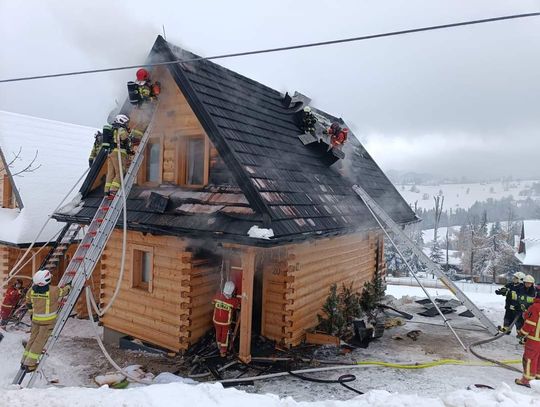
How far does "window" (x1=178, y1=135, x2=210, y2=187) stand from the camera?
8195mm

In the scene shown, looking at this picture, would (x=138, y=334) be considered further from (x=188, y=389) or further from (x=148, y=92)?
(x=148, y=92)

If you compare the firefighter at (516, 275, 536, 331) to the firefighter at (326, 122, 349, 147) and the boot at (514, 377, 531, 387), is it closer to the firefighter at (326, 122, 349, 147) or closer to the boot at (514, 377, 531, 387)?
the boot at (514, 377, 531, 387)

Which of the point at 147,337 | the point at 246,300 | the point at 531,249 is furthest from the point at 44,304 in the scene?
the point at 531,249

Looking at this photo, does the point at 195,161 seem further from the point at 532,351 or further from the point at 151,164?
the point at 532,351

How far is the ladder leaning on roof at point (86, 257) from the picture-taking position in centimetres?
576

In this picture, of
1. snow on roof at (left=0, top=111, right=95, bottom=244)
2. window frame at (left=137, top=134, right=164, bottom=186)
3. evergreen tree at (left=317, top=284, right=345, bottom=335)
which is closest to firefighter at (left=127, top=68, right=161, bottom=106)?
window frame at (left=137, top=134, right=164, bottom=186)

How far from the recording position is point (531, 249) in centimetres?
3250

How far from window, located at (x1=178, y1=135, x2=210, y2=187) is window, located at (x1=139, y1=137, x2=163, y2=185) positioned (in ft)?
2.53

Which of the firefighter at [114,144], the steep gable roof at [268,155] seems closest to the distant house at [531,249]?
the steep gable roof at [268,155]

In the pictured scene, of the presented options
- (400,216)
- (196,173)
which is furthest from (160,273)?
(400,216)

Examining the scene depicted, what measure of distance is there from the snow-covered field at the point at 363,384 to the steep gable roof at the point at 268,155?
2.48 m

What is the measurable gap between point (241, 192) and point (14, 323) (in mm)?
8420

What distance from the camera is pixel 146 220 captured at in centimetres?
757

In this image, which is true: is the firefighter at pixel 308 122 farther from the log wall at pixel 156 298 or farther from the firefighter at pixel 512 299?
the firefighter at pixel 512 299
